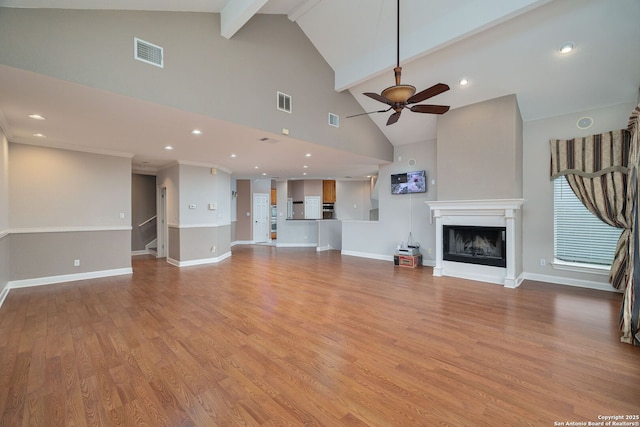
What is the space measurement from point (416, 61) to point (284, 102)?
7.78ft

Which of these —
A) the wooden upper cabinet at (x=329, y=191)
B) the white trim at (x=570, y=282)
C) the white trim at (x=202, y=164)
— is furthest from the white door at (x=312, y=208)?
the white trim at (x=570, y=282)

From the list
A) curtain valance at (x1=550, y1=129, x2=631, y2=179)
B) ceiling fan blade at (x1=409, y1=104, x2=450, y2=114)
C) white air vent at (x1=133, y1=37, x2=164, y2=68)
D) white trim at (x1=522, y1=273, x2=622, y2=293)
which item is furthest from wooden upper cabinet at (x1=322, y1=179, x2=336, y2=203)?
white air vent at (x1=133, y1=37, x2=164, y2=68)

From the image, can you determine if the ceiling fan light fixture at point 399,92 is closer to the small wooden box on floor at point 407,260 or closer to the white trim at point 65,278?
the small wooden box on floor at point 407,260

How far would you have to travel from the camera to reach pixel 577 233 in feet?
15.3

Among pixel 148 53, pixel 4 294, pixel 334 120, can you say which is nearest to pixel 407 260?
pixel 334 120

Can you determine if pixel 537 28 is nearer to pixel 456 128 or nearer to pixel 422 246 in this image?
pixel 456 128

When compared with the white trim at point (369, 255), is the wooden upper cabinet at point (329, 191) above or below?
above

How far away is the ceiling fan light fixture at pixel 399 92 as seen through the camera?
3076 millimetres

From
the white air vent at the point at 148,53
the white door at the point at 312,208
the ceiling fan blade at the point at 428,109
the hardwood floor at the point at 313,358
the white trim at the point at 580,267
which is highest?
the white air vent at the point at 148,53

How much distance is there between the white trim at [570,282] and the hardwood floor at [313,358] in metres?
0.26

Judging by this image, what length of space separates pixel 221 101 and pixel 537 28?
4389mm

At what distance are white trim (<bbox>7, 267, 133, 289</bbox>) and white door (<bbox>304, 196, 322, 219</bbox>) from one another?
6637 mm

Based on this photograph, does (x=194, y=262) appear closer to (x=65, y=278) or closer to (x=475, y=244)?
(x=65, y=278)

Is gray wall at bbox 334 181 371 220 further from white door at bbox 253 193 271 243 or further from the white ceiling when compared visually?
the white ceiling
